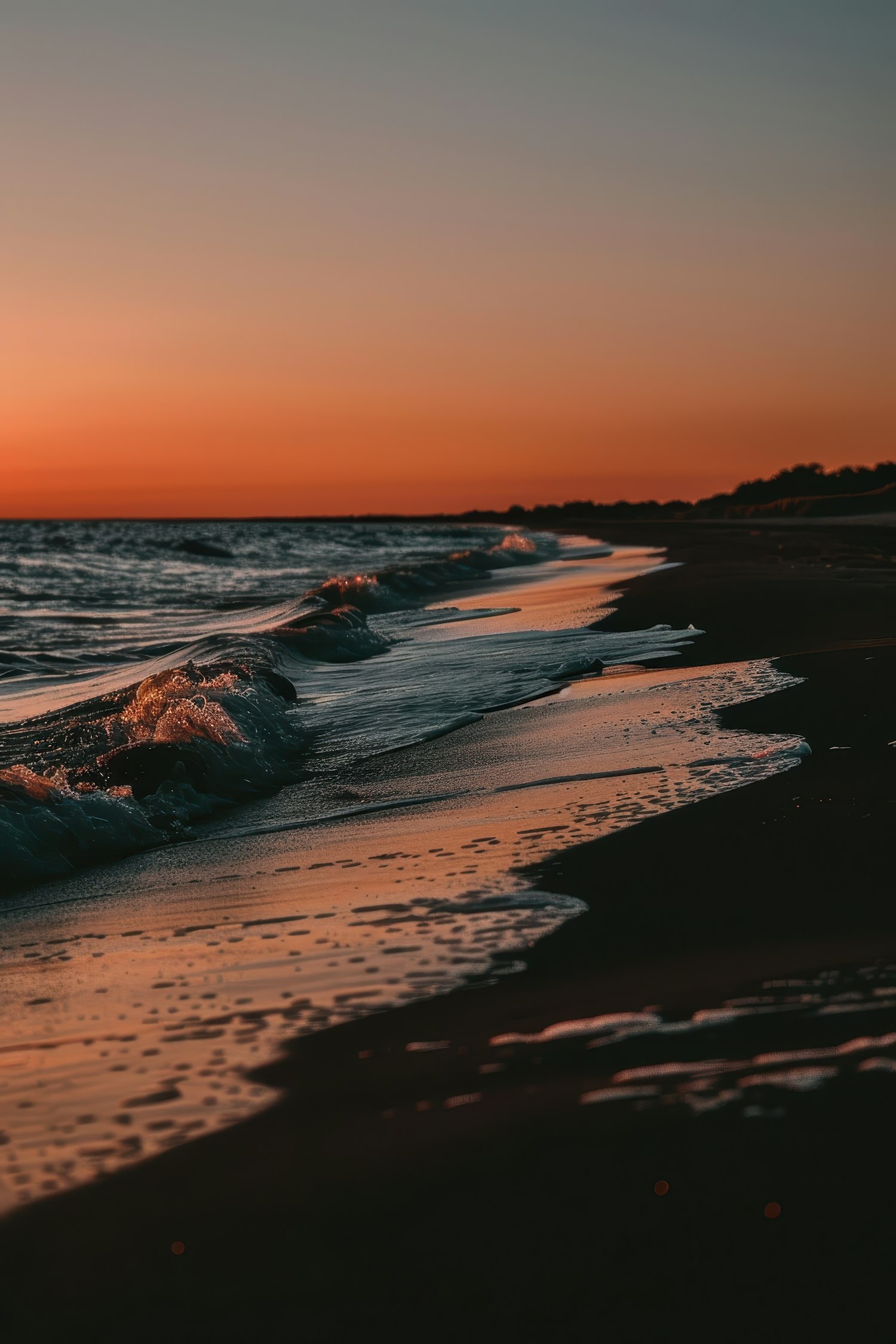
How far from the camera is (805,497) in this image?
55.0 metres

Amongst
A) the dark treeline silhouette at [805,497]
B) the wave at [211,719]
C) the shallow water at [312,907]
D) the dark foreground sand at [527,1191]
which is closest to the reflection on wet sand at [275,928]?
the shallow water at [312,907]

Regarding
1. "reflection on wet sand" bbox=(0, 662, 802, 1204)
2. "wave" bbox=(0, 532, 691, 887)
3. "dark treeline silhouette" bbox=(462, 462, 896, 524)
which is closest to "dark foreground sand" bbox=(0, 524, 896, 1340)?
"reflection on wet sand" bbox=(0, 662, 802, 1204)

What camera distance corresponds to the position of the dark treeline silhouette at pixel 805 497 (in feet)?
151

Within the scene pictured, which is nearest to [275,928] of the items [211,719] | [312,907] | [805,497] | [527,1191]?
[312,907]

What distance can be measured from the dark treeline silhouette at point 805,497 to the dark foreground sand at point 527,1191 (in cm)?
4553

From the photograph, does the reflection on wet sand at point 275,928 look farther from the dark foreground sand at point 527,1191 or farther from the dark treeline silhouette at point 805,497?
the dark treeline silhouette at point 805,497

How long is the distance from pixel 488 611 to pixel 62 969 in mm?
9597

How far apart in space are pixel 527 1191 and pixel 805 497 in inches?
2254

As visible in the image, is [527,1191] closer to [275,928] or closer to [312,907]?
[275,928]

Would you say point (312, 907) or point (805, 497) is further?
point (805, 497)

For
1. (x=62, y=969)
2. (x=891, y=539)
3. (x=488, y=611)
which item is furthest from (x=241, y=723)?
(x=891, y=539)

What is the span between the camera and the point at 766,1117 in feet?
4.89

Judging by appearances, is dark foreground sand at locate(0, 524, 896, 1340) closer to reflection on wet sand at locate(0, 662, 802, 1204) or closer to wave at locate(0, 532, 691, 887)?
reflection on wet sand at locate(0, 662, 802, 1204)

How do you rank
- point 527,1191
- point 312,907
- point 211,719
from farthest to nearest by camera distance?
1. point 211,719
2. point 312,907
3. point 527,1191
